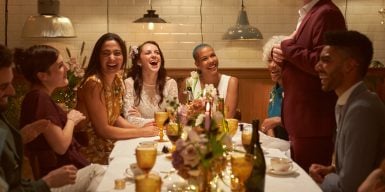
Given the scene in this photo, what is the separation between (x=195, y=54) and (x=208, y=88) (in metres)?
1.47

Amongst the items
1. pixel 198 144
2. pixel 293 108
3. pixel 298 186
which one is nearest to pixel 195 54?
pixel 293 108

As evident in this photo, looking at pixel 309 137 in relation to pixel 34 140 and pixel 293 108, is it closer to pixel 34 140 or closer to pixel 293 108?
pixel 293 108

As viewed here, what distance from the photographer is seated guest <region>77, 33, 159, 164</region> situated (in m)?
3.39

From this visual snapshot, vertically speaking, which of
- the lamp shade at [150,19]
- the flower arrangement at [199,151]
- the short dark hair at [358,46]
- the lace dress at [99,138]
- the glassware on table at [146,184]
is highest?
the lamp shade at [150,19]

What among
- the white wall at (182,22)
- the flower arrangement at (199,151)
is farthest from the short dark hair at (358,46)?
the white wall at (182,22)

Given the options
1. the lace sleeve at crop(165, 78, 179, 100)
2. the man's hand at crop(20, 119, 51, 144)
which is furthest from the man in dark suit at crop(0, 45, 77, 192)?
the lace sleeve at crop(165, 78, 179, 100)

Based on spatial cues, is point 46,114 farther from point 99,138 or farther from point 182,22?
point 182,22

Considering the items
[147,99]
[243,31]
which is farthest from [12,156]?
[243,31]

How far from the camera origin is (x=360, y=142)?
6.85ft

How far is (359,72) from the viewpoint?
238cm

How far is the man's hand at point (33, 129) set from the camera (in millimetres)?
2410

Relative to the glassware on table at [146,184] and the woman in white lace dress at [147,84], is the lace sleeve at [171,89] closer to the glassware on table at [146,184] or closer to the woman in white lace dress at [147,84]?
the woman in white lace dress at [147,84]

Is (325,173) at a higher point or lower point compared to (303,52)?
lower

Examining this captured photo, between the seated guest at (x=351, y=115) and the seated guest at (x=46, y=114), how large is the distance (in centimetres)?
132
